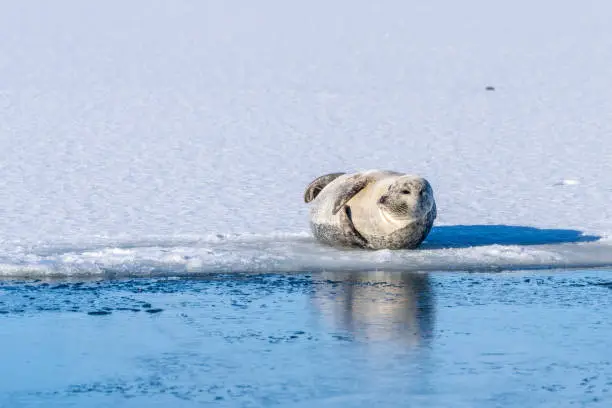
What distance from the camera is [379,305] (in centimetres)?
736

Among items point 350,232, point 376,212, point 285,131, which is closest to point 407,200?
point 376,212

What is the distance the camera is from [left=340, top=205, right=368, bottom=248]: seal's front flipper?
9.24 m

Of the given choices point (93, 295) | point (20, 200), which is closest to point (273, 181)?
point (20, 200)

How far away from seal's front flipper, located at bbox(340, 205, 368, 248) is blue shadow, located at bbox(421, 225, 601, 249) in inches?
18.3

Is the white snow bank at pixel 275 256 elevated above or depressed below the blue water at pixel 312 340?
above

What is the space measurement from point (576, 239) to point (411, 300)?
2.69 m

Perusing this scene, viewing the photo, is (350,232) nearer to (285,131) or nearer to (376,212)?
(376,212)

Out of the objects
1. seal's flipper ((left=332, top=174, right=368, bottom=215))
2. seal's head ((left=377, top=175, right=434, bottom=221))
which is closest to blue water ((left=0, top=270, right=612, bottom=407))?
seal's head ((left=377, top=175, right=434, bottom=221))

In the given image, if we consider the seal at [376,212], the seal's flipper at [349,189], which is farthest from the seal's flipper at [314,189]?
the seal's flipper at [349,189]

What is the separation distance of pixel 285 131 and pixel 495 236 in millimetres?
6528

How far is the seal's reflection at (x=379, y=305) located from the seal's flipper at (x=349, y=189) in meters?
0.92

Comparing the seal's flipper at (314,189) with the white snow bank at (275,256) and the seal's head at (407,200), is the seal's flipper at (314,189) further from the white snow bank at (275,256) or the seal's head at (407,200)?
the seal's head at (407,200)

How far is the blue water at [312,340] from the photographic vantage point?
5504 mm

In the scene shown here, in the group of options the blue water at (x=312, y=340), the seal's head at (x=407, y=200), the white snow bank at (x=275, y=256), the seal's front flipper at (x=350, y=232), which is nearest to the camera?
the blue water at (x=312, y=340)
